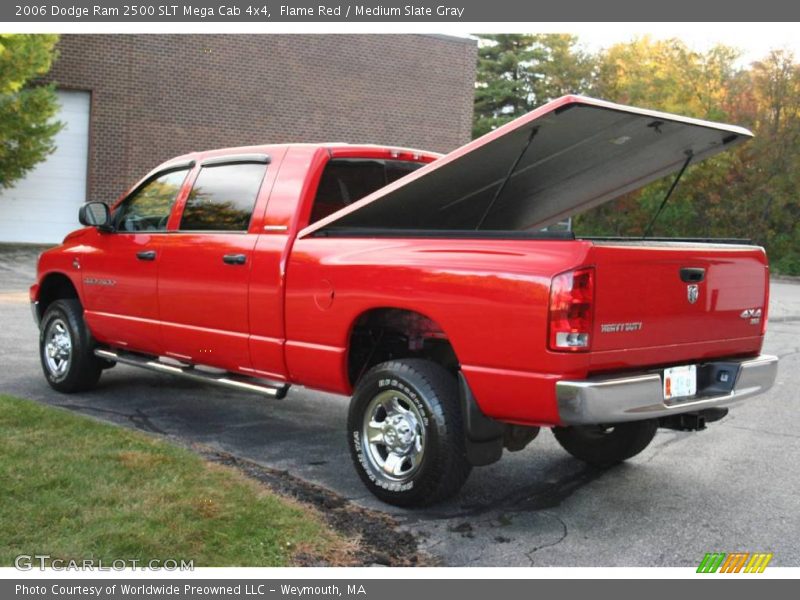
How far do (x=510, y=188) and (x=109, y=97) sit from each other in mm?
17333

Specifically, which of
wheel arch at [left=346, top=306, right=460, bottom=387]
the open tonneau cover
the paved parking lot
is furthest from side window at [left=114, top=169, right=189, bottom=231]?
wheel arch at [left=346, top=306, right=460, bottom=387]

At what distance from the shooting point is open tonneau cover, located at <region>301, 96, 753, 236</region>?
4.83 metres

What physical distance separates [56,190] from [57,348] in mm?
15026

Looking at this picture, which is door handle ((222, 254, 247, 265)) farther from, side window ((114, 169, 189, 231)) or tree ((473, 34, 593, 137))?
tree ((473, 34, 593, 137))

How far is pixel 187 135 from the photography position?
2214 centimetres

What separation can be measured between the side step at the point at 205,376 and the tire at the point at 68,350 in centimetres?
14

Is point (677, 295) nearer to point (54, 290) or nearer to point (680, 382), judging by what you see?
point (680, 382)

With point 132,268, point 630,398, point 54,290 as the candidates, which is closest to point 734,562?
point 630,398

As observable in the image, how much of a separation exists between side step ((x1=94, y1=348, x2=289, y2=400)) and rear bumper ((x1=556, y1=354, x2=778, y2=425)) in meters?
2.09

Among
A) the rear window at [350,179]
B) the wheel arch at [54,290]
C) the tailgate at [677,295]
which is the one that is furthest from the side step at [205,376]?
the tailgate at [677,295]

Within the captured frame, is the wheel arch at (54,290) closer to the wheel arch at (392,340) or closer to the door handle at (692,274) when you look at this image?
the wheel arch at (392,340)

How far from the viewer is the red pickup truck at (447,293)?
428 cm

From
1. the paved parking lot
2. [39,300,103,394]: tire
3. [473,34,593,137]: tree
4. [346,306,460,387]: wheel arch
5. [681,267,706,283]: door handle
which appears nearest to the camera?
the paved parking lot

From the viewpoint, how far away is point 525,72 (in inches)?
1859
